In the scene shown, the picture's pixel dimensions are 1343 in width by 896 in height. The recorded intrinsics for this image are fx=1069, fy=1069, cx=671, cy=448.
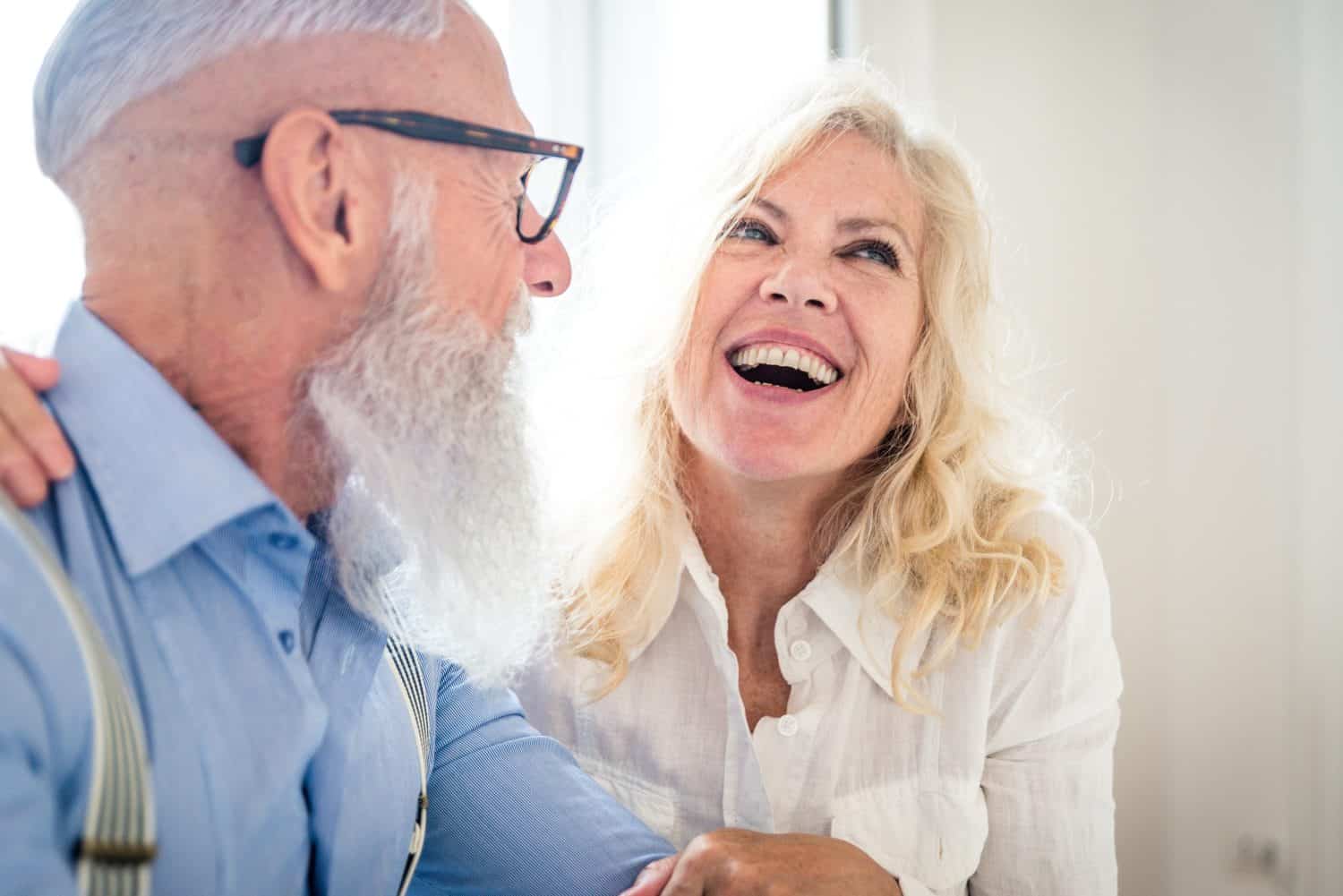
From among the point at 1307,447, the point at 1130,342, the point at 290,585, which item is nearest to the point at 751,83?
the point at 1130,342

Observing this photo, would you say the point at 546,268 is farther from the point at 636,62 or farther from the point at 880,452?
the point at 636,62

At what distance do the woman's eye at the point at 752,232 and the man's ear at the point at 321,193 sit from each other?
29.1 inches

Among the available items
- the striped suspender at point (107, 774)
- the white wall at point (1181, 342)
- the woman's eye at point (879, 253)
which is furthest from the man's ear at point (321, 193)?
the white wall at point (1181, 342)

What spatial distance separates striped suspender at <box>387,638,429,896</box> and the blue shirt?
0.16ft

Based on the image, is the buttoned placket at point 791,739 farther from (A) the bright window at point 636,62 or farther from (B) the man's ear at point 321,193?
(A) the bright window at point 636,62

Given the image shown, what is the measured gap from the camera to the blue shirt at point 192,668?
2.21 feet

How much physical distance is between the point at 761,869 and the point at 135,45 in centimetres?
101

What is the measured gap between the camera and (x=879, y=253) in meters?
1.57

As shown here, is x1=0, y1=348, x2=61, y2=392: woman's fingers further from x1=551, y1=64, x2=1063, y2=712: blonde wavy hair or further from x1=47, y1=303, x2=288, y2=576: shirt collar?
x1=551, y1=64, x2=1063, y2=712: blonde wavy hair

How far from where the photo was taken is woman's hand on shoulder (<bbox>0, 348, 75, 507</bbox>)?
73 centimetres

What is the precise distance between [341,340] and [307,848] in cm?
44

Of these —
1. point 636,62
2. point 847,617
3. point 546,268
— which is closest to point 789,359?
point 847,617

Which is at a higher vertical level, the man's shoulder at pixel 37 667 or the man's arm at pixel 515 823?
the man's shoulder at pixel 37 667

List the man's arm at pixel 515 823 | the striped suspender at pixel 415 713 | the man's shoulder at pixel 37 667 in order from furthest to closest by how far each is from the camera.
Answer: the man's arm at pixel 515 823 → the striped suspender at pixel 415 713 → the man's shoulder at pixel 37 667
